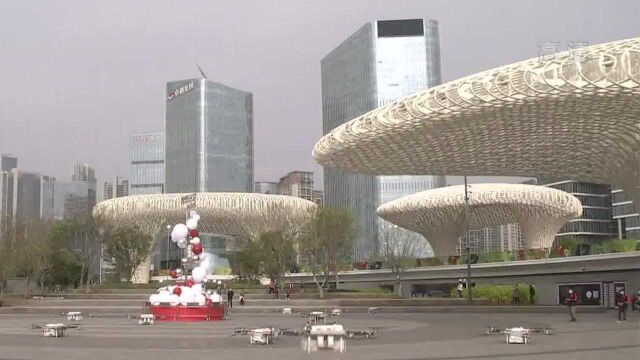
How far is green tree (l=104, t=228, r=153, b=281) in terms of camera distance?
5816 cm

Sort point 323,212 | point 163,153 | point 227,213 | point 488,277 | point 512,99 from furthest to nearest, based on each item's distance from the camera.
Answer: point 163,153 < point 227,213 < point 488,277 < point 323,212 < point 512,99

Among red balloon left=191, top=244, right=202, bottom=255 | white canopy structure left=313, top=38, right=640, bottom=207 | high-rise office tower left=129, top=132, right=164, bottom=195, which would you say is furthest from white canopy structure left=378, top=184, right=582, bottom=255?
high-rise office tower left=129, top=132, right=164, bottom=195

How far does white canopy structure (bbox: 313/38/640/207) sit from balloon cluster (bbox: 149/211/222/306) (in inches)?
364

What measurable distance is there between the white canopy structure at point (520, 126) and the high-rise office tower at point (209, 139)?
111695 mm

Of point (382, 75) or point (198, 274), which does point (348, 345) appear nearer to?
point (198, 274)

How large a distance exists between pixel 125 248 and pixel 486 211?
124ft

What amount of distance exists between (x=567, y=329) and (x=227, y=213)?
183ft

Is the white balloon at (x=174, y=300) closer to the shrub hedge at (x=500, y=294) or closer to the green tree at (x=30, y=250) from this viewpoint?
the shrub hedge at (x=500, y=294)

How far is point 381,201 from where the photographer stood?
13188cm

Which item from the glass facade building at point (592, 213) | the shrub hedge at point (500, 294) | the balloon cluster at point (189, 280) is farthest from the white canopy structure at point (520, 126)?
the glass facade building at point (592, 213)

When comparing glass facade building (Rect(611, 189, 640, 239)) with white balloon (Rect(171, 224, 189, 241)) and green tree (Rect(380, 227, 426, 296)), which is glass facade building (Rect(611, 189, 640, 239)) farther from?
white balloon (Rect(171, 224, 189, 241))

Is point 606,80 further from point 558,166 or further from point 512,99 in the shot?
point 558,166

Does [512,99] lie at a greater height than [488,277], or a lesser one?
greater

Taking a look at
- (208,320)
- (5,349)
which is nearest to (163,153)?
(208,320)
